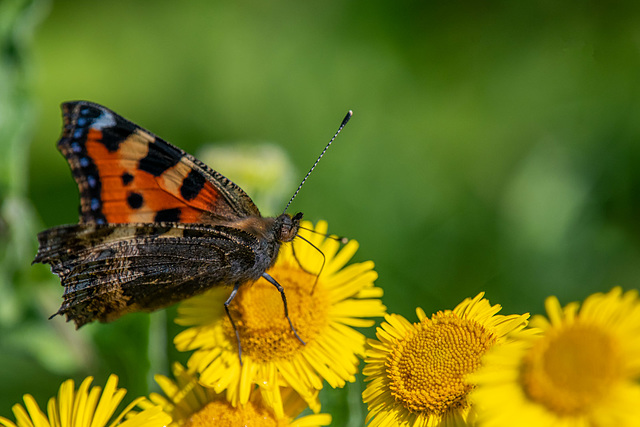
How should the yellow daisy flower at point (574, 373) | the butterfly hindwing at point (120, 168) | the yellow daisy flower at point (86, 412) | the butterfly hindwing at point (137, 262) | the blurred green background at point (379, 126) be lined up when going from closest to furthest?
the yellow daisy flower at point (574, 373) < the yellow daisy flower at point (86, 412) < the butterfly hindwing at point (137, 262) < the butterfly hindwing at point (120, 168) < the blurred green background at point (379, 126)

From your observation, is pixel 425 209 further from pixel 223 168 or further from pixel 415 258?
pixel 223 168

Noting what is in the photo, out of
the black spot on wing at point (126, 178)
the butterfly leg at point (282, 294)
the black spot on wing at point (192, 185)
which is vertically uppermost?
the black spot on wing at point (192, 185)

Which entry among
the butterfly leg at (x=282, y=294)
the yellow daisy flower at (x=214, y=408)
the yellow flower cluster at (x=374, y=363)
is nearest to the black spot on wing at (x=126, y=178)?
the yellow flower cluster at (x=374, y=363)

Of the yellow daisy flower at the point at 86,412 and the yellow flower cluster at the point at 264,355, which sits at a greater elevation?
the yellow flower cluster at the point at 264,355

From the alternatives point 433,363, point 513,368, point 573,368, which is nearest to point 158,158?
point 433,363

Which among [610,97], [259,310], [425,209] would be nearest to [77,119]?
[259,310]

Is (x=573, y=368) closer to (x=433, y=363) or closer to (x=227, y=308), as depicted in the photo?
(x=433, y=363)

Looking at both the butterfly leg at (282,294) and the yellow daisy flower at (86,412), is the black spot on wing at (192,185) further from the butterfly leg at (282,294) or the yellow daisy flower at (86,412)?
the yellow daisy flower at (86,412)

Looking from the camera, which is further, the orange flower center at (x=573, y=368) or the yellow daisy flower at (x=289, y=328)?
the yellow daisy flower at (x=289, y=328)

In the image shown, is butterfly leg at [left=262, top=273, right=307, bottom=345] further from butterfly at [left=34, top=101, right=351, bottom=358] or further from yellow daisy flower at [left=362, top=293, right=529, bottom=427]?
yellow daisy flower at [left=362, top=293, right=529, bottom=427]
